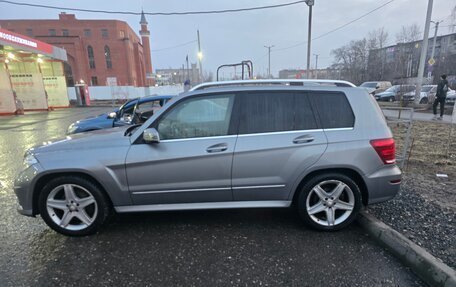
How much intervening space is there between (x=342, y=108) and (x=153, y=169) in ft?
7.53

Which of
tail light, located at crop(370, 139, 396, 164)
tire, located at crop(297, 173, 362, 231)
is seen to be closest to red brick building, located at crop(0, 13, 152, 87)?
tire, located at crop(297, 173, 362, 231)

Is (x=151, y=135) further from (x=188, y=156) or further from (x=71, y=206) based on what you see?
(x=71, y=206)

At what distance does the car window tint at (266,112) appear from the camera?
2.97 metres

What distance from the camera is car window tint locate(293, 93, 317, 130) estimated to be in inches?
118

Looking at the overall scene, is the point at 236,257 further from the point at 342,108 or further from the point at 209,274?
the point at 342,108

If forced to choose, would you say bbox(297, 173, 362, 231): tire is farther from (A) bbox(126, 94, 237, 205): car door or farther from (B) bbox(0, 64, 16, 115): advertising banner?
(B) bbox(0, 64, 16, 115): advertising banner

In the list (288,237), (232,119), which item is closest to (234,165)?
(232,119)

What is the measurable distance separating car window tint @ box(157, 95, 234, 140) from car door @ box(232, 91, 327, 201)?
0.20 meters

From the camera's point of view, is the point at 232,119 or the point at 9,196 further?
the point at 9,196

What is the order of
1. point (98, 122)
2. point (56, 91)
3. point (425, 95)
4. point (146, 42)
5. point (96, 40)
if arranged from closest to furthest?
point (98, 122), point (425, 95), point (56, 91), point (96, 40), point (146, 42)

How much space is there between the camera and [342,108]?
9.98 feet

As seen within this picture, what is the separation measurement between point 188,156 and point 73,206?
1.48 m

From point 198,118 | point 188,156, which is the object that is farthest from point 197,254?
point 198,118

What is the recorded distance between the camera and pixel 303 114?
9.89 feet
